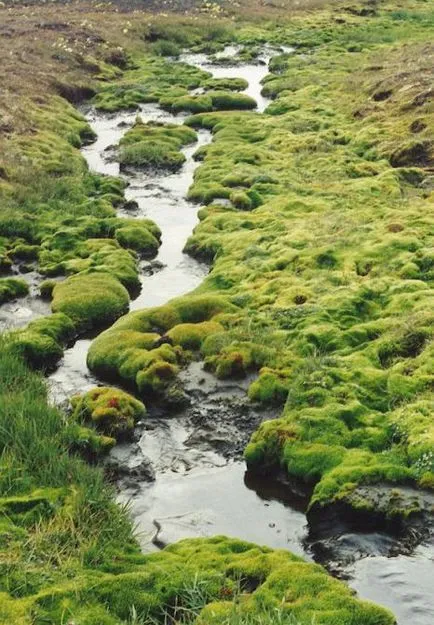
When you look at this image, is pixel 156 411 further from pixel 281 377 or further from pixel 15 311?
pixel 15 311

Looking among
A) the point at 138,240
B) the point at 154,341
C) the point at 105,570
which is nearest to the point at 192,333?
the point at 154,341

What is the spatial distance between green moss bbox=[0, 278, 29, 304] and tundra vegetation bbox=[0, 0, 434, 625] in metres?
0.04

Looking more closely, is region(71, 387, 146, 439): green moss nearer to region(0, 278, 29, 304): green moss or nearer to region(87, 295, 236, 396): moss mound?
region(87, 295, 236, 396): moss mound

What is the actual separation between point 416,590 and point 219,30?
55.0 metres

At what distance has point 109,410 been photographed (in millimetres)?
13977

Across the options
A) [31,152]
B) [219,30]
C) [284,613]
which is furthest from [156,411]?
[219,30]

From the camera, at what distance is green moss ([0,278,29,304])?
64.4 ft

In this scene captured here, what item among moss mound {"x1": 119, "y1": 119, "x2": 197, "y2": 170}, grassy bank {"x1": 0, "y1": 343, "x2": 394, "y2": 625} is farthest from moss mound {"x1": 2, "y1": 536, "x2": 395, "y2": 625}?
moss mound {"x1": 119, "y1": 119, "x2": 197, "y2": 170}

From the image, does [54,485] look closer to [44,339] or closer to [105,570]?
[105,570]

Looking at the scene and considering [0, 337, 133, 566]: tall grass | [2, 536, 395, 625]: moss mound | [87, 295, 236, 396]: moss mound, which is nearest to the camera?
[2, 536, 395, 625]: moss mound

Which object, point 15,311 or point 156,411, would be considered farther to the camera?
point 15,311

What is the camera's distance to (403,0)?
240ft

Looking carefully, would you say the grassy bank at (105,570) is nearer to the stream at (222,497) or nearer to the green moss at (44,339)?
the stream at (222,497)

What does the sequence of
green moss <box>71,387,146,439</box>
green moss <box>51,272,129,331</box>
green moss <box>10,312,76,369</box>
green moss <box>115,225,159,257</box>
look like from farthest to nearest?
green moss <box>115,225,159,257</box> < green moss <box>51,272,129,331</box> < green moss <box>10,312,76,369</box> < green moss <box>71,387,146,439</box>
